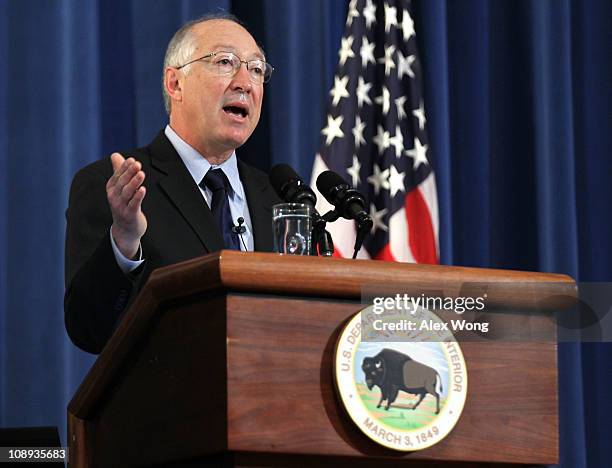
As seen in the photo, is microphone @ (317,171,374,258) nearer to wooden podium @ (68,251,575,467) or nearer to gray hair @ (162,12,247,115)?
wooden podium @ (68,251,575,467)

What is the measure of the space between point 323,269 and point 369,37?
2.76m

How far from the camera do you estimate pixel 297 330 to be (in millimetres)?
1503

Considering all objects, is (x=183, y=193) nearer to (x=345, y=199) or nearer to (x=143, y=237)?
(x=143, y=237)

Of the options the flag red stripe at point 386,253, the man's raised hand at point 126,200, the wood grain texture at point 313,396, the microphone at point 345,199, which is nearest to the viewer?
the wood grain texture at point 313,396

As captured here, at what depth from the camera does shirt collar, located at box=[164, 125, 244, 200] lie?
2.86m

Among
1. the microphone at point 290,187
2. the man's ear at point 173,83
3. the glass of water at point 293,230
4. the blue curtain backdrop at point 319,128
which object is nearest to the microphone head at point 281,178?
the microphone at point 290,187

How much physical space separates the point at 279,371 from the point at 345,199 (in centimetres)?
69

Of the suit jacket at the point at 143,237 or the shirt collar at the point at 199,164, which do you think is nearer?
the suit jacket at the point at 143,237

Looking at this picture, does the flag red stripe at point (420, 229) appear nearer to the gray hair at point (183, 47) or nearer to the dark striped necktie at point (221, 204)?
the gray hair at point (183, 47)

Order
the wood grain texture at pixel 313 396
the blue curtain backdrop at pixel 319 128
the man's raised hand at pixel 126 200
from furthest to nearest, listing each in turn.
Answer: the blue curtain backdrop at pixel 319 128
the man's raised hand at pixel 126 200
the wood grain texture at pixel 313 396

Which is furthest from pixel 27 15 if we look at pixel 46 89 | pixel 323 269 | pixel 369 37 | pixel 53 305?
pixel 323 269

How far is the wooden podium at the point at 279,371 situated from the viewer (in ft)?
4.77

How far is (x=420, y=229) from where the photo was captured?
3.99 meters

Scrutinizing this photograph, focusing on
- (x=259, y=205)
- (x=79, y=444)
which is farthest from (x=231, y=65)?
(x=79, y=444)
